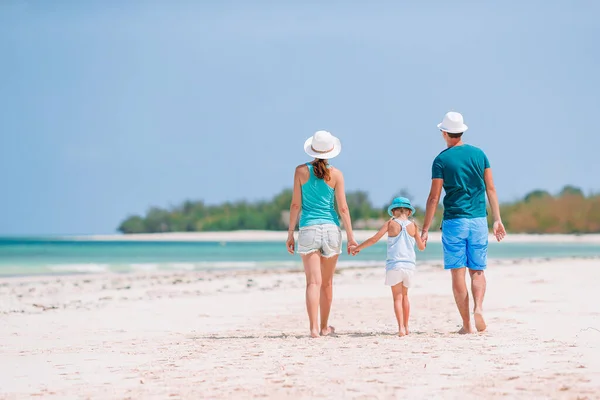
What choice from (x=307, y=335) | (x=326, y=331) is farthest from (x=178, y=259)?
(x=326, y=331)

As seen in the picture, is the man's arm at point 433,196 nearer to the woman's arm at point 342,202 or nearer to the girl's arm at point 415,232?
the girl's arm at point 415,232

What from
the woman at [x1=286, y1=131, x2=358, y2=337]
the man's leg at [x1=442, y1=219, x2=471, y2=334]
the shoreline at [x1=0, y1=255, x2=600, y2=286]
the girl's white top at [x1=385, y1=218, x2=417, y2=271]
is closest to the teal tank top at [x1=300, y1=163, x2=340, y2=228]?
the woman at [x1=286, y1=131, x2=358, y2=337]

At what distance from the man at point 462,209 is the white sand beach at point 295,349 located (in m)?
0.46

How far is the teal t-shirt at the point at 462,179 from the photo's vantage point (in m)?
7.04

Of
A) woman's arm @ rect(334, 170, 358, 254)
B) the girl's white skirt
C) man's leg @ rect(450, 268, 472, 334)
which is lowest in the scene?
man's leg @ rect(450, 268, 472, 334)

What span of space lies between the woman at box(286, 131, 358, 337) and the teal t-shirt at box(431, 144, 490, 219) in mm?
854

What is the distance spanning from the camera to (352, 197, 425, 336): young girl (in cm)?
703

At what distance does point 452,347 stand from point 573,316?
2.69 metres

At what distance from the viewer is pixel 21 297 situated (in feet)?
45.3

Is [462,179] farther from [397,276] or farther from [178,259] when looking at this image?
[178,259]

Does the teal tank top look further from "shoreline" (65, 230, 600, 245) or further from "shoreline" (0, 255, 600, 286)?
"shoreline" (65, 230, 600, 245)

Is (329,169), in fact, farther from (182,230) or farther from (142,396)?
(182,230)

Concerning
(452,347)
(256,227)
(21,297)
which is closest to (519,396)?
(452,347)

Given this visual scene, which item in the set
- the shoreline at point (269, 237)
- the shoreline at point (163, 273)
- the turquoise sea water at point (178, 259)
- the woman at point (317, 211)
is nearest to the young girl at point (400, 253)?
the woman at point (317, 211)
